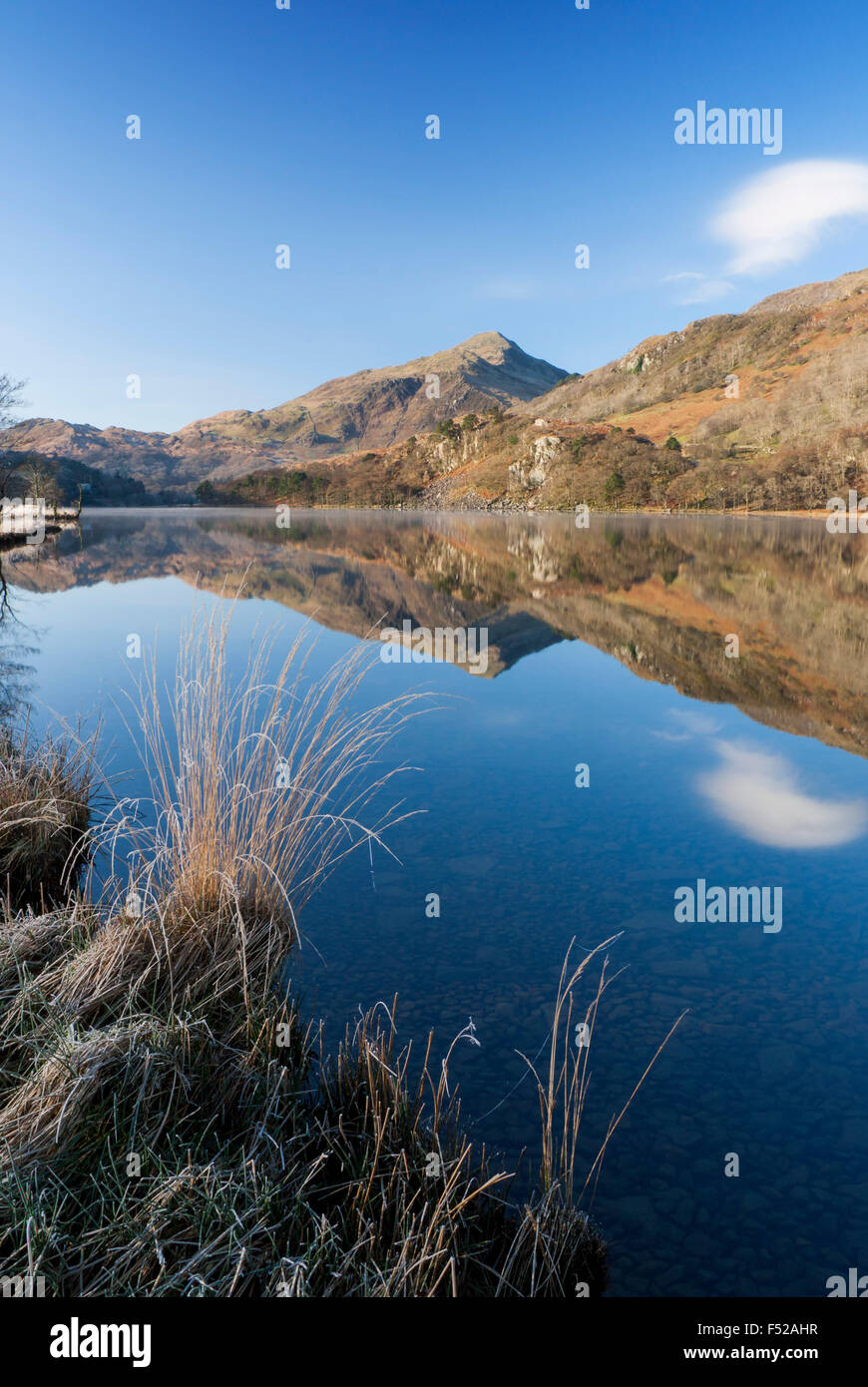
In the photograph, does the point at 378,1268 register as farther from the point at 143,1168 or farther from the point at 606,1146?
the point at 606,1146

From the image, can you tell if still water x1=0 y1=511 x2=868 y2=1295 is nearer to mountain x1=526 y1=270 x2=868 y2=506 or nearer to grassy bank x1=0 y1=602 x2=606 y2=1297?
grassy bank x1=0 y1=602 x2=606 y2=1297

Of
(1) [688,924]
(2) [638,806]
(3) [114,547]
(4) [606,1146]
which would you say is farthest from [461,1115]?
(3) [114,547]

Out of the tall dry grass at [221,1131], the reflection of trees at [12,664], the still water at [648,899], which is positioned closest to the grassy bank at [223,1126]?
the tall dry grass at [221,1131]

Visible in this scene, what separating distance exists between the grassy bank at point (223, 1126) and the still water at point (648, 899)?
0.22 metres

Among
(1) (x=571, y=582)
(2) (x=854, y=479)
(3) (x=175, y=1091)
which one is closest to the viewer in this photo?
(3) (x=175, y=1091)

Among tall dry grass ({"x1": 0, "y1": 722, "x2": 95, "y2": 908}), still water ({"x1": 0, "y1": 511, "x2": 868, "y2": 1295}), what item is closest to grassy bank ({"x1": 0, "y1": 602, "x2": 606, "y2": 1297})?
still water ({"x1": 0, "y1": 511, "x2": 868, "y2": 1295})

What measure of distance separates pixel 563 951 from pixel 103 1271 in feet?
8.32

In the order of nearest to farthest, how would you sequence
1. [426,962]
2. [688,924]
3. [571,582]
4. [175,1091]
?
1. [175,1091]
2. [426,962]
3. [688,924]
4. [571,582]

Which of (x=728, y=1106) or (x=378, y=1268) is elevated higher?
(x=378, y=1268)

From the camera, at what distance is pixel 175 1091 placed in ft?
8.94

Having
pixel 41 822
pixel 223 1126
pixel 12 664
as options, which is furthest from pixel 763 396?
pixel 223 1126

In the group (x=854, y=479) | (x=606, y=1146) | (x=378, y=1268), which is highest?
(x=854, y=479)

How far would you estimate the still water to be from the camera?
269 cm
